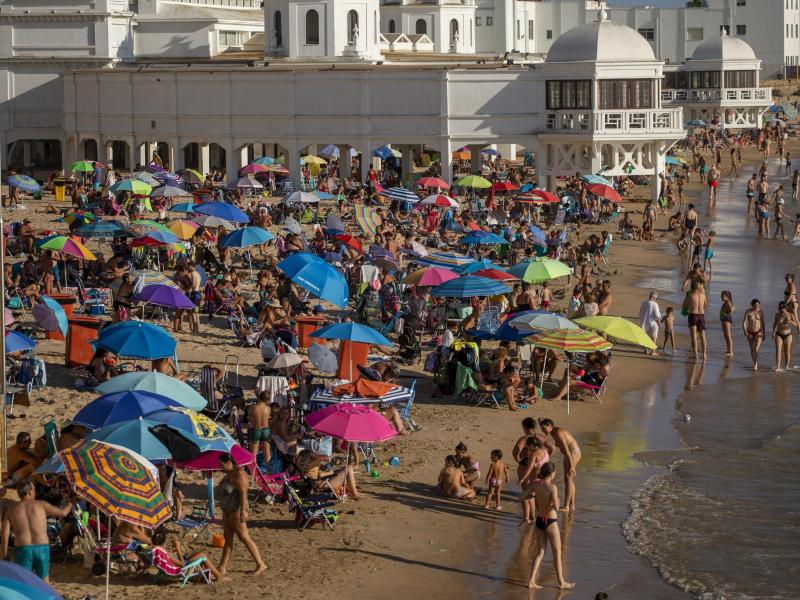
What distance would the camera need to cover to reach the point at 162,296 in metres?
24.6

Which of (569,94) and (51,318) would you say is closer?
(51,318)

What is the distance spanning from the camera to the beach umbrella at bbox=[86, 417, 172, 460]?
51.1ft

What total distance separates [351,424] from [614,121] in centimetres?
3042

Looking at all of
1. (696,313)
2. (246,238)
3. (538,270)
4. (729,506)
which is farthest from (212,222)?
(729,506)

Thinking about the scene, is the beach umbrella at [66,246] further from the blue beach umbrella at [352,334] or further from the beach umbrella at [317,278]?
the blue beach umbrella at [352,334]

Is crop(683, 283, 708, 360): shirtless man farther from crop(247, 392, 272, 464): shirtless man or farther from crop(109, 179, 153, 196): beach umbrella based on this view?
crop(109, 179, 153, 196): beach umbrella

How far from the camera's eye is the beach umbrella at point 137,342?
20.7 metres

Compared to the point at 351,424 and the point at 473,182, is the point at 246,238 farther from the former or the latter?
the point at 473,182

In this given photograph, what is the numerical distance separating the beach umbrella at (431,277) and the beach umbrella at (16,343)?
28.1ft

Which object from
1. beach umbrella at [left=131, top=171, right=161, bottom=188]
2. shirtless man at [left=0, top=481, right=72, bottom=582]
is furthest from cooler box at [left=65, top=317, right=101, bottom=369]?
beach umbrella at [left=131, top=171, right=161, bottom=188]

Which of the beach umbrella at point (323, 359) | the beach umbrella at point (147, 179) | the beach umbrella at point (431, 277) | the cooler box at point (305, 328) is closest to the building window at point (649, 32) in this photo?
the beach umbrella at point (147, 179)

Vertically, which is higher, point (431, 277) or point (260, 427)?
point (431, 277)

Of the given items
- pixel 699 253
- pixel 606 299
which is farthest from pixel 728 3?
pixel 606 299

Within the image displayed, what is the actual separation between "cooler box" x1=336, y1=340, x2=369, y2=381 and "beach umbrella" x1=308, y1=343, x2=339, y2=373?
0.38 feet
